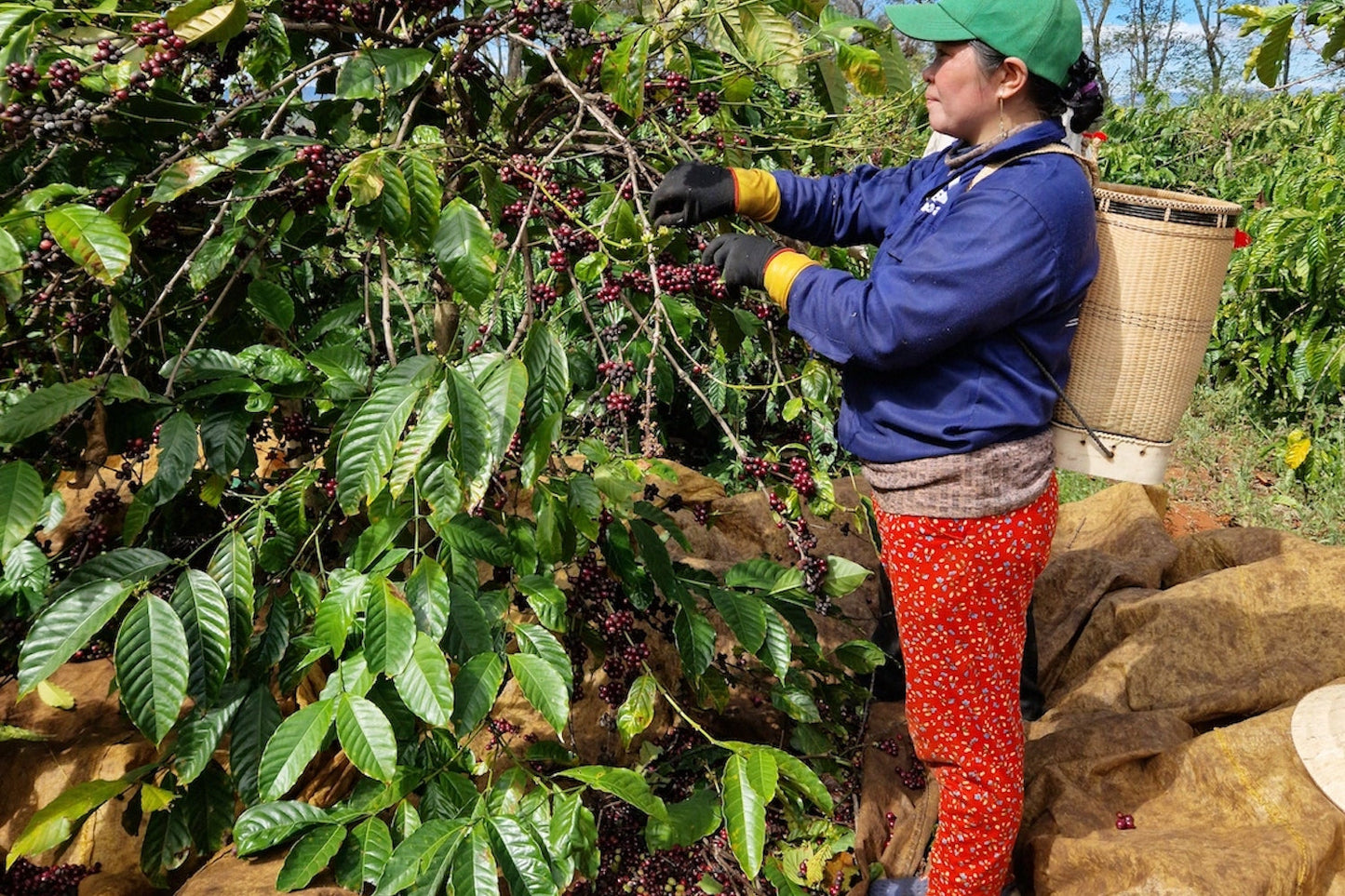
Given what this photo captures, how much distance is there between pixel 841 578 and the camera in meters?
2.12

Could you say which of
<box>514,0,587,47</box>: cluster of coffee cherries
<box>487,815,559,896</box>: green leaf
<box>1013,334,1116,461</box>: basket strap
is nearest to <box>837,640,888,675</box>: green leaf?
<box>1013,334,1116,461</box>: basket strap

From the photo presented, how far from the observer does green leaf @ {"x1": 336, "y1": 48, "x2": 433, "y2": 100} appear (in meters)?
1.70

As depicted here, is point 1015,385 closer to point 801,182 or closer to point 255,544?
point 801,182

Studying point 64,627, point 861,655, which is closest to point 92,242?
point 64,627

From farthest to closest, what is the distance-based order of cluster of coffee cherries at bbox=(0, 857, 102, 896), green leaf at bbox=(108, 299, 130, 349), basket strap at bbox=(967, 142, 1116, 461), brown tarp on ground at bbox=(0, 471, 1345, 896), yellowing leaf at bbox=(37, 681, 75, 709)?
brown tarp on ground at bbox=(0, 471, 1345, 896) → yellowing leaf at bbox=(37, 681, 75, 709) → cluster of coffee cherries at bbox=(0, 857, 102, 896) → basket strap at bbox=(967, 142, 1116, 461) → green leaf at bbox=(108, 299, 130, 349)

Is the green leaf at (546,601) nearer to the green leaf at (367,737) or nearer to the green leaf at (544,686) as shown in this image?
the green leaf at (544,686)

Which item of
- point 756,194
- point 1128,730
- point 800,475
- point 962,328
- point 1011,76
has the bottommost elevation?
point 1128,730

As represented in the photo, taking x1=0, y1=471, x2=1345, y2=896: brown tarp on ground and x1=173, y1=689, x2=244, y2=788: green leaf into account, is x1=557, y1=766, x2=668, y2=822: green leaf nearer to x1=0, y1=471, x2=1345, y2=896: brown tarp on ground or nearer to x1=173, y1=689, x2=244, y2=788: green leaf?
x1=173, y1=689, x2=244, y2=788: green leaf

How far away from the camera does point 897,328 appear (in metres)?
1.67

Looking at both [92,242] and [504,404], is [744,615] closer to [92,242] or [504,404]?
[504,404]

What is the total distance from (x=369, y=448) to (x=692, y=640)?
0.81 m

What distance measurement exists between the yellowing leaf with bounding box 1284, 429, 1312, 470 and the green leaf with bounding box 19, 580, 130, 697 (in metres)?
4.55

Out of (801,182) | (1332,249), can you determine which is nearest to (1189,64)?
(1332,249)

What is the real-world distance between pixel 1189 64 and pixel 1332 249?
90.9 feet
